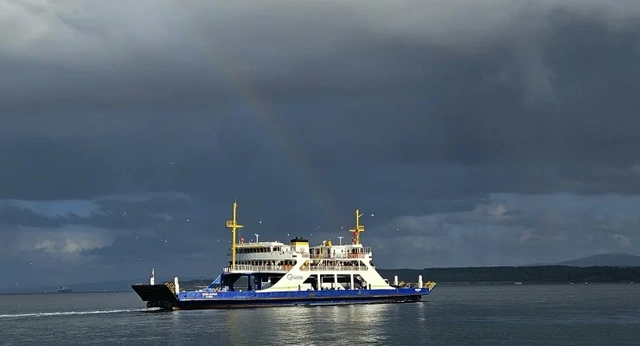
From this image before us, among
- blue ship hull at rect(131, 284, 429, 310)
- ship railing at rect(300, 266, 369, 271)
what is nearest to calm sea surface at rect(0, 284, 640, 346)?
blue ship hull at rect(131, 284, 429, 310)

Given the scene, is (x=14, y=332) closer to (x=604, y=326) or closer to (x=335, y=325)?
(x=335, y=325)

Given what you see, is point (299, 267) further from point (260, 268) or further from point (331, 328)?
point (331, 328)

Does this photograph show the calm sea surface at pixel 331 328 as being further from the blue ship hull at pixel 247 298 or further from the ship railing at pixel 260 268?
the ship railing at pixel 260 268

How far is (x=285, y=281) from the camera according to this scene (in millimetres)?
105812

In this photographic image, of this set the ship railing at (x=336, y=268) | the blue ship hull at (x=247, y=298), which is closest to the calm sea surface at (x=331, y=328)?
the blue ship hull at (x=247, y=298)

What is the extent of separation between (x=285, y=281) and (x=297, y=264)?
274 centimetres

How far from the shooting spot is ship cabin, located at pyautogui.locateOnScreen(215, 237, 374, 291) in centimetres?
10712

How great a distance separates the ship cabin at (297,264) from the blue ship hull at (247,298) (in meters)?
2.13

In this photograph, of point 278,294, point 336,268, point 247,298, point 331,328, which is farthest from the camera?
point 336,268

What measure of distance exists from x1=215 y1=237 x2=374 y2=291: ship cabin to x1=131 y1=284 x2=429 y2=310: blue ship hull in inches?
83.8

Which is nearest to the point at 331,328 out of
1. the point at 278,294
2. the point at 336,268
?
the point at 278,294

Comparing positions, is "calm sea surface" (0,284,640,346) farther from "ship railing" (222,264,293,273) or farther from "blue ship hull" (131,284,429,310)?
"ship railing" (222,264,293,273)

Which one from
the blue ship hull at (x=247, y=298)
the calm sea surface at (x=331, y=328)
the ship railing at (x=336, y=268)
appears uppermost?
the ship railing at (x=336, y=268)

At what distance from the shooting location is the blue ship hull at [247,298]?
10138 centimetres
